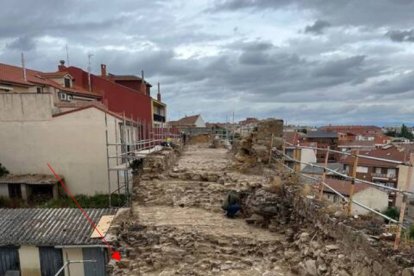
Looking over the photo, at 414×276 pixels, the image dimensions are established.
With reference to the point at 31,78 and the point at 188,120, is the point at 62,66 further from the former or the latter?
the point at 188,120

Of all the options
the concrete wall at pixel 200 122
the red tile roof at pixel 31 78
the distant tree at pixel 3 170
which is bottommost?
the distant tree at pixel 3 170

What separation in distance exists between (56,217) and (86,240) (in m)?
2.38

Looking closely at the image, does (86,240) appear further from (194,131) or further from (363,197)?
(194,131)

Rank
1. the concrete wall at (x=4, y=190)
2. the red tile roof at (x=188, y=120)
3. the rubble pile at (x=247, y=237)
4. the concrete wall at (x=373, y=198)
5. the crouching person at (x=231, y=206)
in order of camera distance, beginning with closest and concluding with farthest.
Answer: the rubble pile at (x=247, y=237) < the crouching person at (x=231, y=206) < the concrete wall at (x=4, y=190) < the concrete wall at (x=373, y=198) < the red tile roof at (x=188, y=120)

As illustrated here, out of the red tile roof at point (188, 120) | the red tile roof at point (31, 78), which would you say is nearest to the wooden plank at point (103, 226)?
the red tile roof at point (31, 78)

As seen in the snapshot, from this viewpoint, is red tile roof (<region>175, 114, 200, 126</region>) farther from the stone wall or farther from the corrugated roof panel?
the stone wall

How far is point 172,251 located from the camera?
5684mm

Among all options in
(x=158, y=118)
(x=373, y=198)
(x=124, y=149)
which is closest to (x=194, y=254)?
(x=124, y=149)

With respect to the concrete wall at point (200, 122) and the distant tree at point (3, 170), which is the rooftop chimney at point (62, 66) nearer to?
the distant tree at point (3, 170)

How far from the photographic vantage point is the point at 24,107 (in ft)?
58.3

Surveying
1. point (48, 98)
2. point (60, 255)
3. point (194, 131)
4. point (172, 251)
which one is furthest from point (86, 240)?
point (194, 131)

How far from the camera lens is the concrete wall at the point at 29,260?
8.55 meters

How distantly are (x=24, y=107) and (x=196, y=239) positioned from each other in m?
16.2

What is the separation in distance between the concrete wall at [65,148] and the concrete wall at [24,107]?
0.35 metres
